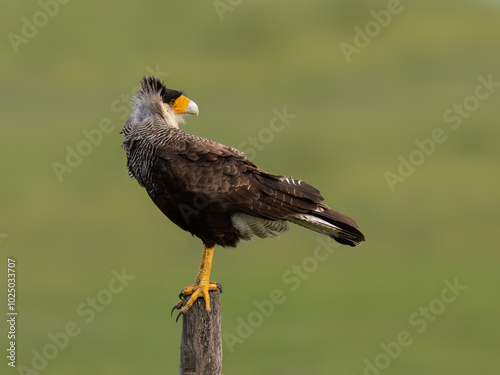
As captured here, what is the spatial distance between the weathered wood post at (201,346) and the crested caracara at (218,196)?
0.76 ft

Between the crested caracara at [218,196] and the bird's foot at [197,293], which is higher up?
the crested caracara at [218,196]

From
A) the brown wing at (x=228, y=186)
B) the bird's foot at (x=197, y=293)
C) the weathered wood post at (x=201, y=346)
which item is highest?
the brown wing at (x=228, y=186)

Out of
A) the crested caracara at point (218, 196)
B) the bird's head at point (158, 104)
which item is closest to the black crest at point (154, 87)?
the bird's head at point (158, 104)

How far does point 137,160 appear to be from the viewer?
813cm

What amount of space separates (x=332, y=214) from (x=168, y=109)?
201cm

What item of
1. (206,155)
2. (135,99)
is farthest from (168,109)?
(206,155)

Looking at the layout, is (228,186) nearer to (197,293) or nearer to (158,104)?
(197,293)

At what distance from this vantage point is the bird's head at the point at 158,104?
332 inches

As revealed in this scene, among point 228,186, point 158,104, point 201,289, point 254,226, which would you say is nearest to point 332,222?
point 254,226

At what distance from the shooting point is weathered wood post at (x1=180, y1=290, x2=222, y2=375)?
7.39 metres

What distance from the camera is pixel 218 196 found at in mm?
7824

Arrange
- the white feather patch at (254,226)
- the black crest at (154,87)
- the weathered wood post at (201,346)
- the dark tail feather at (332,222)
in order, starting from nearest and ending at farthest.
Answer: the weathered wood post at (201,346) < the dark tail feather at (332,222) < the white feather patch at (254,226) < the black crest at (154,87)

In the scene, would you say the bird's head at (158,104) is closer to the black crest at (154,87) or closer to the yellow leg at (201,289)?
the black crest at (154,87)

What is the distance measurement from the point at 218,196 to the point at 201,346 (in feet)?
4.39
